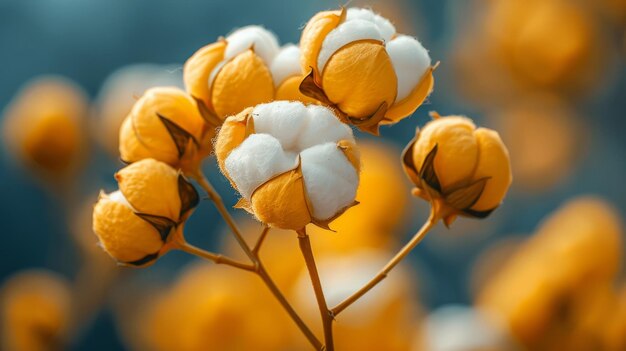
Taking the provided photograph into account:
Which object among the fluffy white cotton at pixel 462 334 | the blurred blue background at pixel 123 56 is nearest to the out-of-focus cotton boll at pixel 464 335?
the fluffy white cotton at pixel 462 334

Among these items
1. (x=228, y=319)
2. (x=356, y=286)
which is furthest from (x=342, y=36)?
(x=228, y=319)

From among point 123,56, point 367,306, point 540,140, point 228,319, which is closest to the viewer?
point 367,306

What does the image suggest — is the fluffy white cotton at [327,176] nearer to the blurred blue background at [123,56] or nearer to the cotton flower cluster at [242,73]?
the cotton flower cluster at [242,73]

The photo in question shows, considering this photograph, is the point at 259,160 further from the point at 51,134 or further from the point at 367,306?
the point at 51,134

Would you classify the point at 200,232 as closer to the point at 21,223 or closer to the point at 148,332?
the point at 21,223

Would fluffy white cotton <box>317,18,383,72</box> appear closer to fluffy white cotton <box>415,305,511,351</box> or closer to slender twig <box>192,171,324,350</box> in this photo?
slender twig <box>192,171,324,350</box>

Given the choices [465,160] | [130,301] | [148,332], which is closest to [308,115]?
[465,160]
